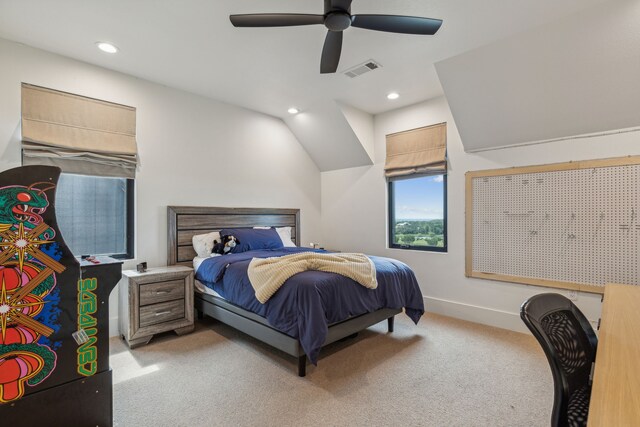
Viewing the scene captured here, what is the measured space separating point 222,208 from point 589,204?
13.2 feet

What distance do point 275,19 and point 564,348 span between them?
89.3 inches

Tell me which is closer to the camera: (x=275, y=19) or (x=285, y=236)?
(x=275, y=19)

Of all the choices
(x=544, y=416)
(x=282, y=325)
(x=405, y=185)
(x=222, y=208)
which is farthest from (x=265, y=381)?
(x=405, y=185)

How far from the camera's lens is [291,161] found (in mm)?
5039

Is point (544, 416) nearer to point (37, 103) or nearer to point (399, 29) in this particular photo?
point (399, 29)

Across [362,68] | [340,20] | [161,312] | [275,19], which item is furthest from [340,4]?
[161,312]

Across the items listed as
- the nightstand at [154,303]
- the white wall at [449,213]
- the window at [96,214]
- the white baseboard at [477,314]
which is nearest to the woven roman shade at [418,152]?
the white wall at [449,213]

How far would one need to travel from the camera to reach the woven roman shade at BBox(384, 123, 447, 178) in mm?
3943

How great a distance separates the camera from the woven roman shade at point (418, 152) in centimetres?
394

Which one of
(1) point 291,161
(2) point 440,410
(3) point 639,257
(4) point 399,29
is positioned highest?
(4) point 399,29

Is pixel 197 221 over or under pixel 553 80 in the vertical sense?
under

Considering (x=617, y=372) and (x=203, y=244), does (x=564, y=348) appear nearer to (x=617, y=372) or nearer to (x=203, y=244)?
(x=617, y=372)

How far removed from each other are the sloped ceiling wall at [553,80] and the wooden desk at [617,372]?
2.01 meters

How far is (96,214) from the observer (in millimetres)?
3293
